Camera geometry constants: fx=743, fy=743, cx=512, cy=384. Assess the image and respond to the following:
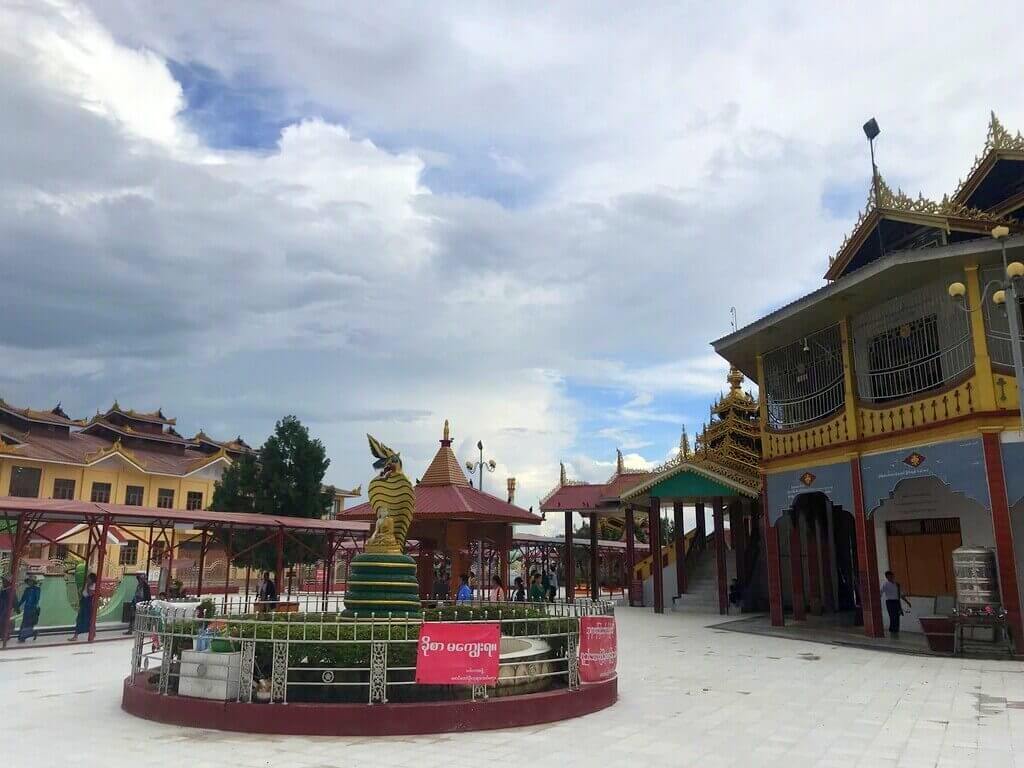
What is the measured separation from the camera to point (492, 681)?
9.01 meters

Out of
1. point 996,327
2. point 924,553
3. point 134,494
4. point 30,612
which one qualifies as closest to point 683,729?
point 996,327

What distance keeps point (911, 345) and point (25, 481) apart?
4653 cm

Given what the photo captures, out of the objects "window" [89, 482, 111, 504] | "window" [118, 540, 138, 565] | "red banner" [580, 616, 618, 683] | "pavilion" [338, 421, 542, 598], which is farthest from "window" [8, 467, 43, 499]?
"red banner" [580, 616, 618, 683]

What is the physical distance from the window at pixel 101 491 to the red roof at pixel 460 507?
108 ft

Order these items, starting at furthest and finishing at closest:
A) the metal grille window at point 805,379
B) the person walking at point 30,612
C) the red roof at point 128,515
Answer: the metal grille window at point 805,379 < the person walking at point 30,612 < the red roof at point 128,515

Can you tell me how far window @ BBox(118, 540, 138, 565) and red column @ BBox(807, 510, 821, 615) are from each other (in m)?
41.2

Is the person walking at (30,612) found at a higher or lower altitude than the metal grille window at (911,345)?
lower

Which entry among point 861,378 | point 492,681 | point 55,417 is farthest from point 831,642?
point 55,417

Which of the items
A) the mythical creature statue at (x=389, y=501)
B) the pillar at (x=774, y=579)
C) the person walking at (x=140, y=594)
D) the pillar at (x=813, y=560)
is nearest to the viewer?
the mythical creature statue at (x=389, y=501)

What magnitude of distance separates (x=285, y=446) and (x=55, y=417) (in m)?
20.6

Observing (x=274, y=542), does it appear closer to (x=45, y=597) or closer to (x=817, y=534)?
(x=45, y=597)

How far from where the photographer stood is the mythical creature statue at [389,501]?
41.4 ft

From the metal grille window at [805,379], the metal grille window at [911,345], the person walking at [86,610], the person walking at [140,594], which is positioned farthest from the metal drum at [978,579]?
the person walking at [86,610]

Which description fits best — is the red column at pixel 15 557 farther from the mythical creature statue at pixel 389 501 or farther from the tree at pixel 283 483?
the tree at pixel 283 483
